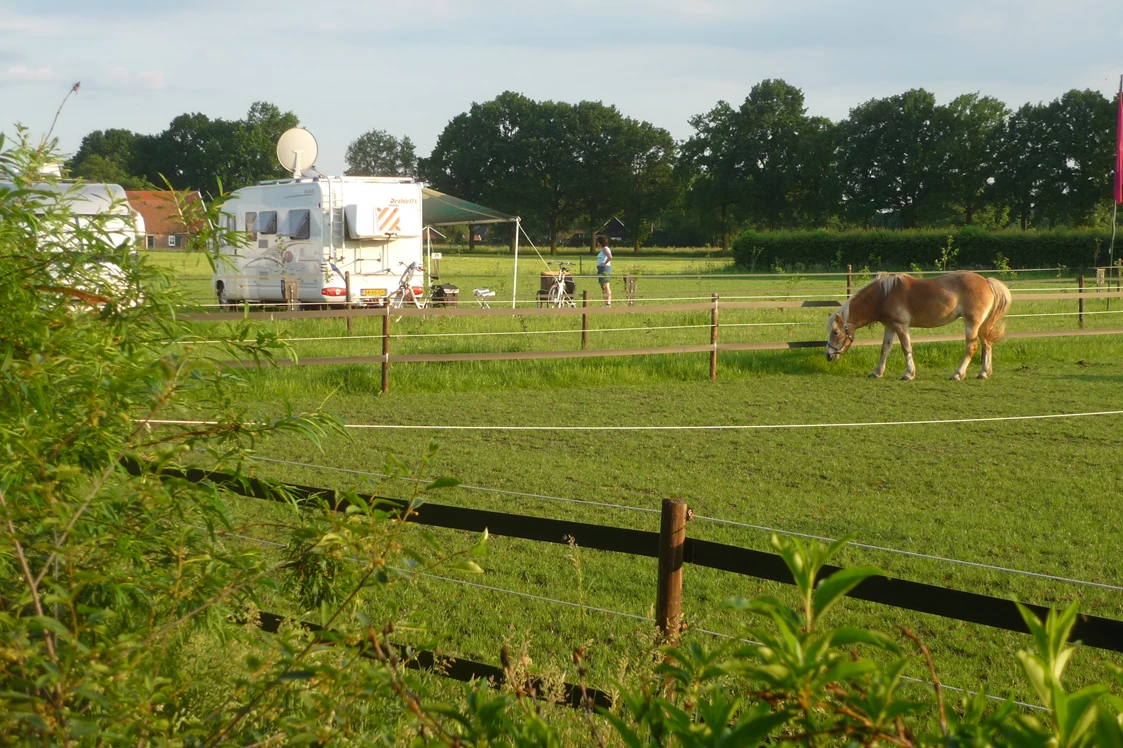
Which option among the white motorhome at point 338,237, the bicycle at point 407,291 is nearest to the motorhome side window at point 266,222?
the white motorhome at point 338,237

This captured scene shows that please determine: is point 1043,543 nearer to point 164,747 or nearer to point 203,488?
point 203,488

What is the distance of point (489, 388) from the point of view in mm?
12133

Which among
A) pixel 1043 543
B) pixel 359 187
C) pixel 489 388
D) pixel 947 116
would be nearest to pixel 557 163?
pixel 947 116

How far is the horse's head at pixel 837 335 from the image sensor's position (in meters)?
13.5

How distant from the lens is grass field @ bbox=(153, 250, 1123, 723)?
461cm

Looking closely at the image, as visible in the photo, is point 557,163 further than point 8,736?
Yes

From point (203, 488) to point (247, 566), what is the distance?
0.97 ft

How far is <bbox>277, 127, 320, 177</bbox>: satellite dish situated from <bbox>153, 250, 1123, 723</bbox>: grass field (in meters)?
4.69

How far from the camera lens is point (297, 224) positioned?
60.7ft

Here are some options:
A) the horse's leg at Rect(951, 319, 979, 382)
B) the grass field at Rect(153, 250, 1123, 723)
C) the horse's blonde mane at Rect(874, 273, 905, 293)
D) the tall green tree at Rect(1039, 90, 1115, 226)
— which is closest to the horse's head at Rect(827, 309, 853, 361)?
the grass field at Rect(153, 250, 1123, 723)

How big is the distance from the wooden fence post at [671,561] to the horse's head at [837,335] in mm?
10748

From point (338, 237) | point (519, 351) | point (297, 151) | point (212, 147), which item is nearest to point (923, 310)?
point (519, 351)

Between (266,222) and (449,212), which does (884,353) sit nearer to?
(449,212)

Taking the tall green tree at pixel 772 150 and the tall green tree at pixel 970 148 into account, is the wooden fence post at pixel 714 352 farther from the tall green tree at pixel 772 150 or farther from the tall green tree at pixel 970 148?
the tall green tree at pixel 772 150
